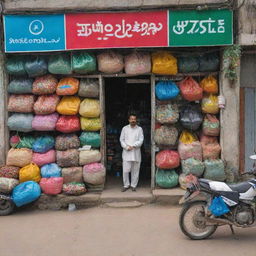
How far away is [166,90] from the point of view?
854 cm

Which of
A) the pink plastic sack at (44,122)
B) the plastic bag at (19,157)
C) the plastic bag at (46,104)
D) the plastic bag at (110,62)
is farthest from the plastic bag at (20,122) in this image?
the plastic bag at (110,62)

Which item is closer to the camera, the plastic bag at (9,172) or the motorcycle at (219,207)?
the motorcycle at (219,207)

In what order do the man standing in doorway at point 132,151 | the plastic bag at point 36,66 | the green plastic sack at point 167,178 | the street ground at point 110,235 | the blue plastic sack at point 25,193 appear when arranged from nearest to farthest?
the street ground at point 110,235
the blue plastic sack at point 25,193
the plastic bag at point 36,66
the green plastic sack at point 167,178
the man standing in doorway at point 132,151

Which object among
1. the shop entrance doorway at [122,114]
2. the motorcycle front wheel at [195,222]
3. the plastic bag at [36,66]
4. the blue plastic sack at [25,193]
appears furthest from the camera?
Result: the shop entrance doorway at [122,114]

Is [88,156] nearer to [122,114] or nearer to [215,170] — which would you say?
[215,170]

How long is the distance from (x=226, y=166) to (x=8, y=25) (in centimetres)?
531

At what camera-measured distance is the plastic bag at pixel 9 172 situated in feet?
27.2

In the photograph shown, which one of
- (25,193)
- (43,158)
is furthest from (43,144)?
(25,193)

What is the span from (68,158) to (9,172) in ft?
3.98

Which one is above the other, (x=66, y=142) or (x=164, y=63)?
(x=164, y=63)

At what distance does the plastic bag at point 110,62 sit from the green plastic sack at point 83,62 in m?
0.15

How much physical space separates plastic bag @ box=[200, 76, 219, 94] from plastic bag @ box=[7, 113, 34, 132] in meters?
3.68

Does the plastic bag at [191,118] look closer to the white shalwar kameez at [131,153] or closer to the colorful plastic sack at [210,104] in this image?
the colorful plastic sack at [210,104]

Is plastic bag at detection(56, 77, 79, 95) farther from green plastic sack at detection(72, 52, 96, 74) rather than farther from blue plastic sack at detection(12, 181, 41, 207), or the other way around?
blue plastic sack at detection(12, 181, 41, 207)
